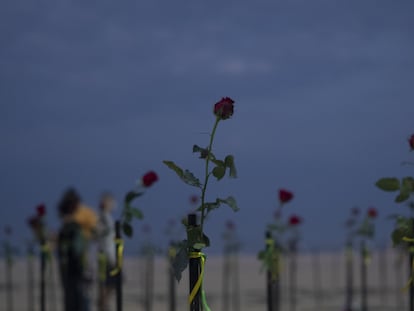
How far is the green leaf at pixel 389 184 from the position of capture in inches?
120

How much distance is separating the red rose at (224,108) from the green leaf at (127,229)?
208 cm

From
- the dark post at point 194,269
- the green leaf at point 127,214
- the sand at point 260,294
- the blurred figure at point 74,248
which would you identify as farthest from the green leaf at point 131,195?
the sand at point 260,294

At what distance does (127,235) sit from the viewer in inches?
170

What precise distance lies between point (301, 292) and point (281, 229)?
1065 centimetres

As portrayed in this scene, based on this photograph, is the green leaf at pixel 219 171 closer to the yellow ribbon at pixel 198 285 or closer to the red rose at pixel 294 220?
the yellow ribbon at pixel 198 285

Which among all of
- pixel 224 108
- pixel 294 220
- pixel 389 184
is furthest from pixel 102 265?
pixel 224 108

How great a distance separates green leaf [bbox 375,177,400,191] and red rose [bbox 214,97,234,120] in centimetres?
99

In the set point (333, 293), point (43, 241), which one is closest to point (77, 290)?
point (43, 241)

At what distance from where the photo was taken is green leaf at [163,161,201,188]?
249cm

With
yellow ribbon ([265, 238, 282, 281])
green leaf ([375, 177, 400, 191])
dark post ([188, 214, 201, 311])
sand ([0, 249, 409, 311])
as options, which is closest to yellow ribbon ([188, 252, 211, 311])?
dark post ([188, 214, 201, 311])

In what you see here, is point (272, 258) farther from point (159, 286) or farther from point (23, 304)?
point (159, 286)

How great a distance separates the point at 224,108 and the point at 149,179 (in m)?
2.19

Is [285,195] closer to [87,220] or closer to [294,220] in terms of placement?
[294,220]

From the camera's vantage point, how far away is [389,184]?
305 cm
